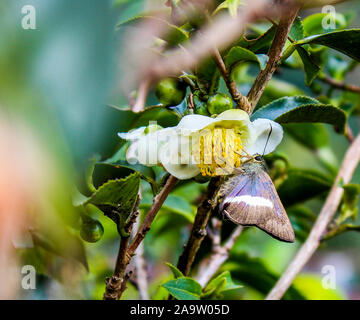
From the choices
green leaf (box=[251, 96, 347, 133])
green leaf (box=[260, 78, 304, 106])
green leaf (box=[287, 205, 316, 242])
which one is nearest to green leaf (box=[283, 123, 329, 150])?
green leaf (box=[260, 78, 304, 106])

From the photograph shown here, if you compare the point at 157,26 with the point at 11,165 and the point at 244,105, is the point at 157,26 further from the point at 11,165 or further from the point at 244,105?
the point at 11,165

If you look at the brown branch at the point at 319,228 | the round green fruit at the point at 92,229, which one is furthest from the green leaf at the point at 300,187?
the round green fruit at the point at 92,229

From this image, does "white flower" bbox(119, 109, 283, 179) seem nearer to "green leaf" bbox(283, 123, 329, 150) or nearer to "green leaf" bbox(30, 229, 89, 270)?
"green leaf" bbox(30, 229, 89, 270)

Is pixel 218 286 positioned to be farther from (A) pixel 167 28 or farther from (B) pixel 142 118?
(A) pixel 167 28

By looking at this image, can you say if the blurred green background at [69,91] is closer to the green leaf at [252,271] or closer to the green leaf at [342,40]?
the green leaf at [252,271]

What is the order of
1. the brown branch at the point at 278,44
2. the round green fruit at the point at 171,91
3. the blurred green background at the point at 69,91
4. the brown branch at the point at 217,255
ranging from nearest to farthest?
the blurred green background at the point at 69,91 < the brown branch at the point at 278,44 < the round green fruit at the point at 171,91 < the brown branch at the point at 217,255
